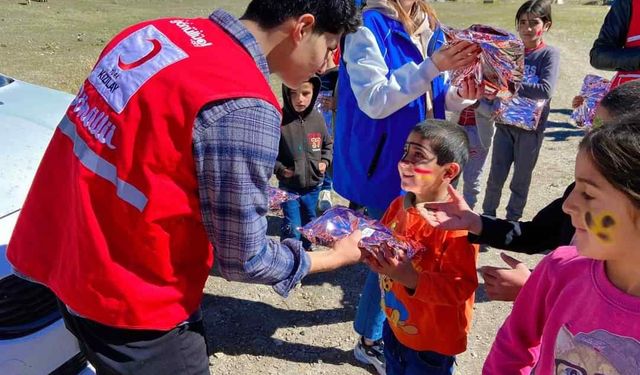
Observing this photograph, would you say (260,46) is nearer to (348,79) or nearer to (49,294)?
(348,79)

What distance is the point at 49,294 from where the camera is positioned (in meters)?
2.51

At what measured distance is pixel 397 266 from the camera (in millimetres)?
2170

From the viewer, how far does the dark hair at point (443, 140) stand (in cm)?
243

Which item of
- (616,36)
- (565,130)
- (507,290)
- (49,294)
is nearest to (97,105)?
(49,294)

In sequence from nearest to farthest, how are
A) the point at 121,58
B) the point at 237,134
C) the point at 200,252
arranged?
the point at 237,134
the point at 121,58
the point at 200,252

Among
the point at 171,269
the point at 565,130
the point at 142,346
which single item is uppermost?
the point at 171,269

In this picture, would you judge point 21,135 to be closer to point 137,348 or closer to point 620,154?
point 137,348

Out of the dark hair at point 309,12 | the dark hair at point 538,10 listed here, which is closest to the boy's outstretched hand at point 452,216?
the dark hair at point 309,12

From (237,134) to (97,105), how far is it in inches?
17.1

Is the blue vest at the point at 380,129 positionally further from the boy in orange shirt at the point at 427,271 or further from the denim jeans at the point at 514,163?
the denim jeans at the point at 514,163

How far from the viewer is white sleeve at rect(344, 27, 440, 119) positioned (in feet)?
8.34

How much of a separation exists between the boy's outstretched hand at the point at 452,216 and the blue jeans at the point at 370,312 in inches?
32.2

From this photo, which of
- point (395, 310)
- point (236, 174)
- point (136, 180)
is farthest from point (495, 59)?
point (136, 180)

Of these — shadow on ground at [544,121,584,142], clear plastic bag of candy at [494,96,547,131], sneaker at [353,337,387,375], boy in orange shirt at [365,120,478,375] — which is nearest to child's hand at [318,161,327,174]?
clear plastic bag of candy at [494,96,547,131]
